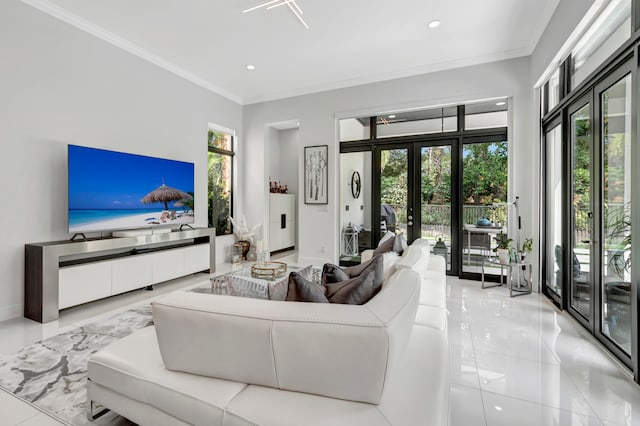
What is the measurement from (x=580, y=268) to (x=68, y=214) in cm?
524

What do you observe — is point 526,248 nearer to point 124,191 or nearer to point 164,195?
point 164,195

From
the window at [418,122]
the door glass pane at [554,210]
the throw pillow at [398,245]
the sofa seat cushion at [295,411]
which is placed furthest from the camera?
the window at [418,122]

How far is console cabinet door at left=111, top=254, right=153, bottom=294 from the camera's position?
351 centimetres

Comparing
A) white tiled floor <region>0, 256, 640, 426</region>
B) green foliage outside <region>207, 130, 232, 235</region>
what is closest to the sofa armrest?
white tiled floor <region>0, 256, 640, 426</region>

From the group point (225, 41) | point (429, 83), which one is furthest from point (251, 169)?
point (429, 83)

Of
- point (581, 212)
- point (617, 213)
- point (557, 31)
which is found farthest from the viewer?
point (557, 31)

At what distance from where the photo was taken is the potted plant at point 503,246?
393 cm

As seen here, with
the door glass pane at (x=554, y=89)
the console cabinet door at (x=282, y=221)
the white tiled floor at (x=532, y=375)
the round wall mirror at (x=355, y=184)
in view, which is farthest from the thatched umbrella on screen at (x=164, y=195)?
the door glass pane at (x=554, y=89)

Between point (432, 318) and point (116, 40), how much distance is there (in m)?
4.74

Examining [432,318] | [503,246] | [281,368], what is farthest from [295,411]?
[503,246]

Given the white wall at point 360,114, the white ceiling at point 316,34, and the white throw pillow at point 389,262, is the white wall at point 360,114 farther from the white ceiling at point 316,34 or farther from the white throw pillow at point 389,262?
the white throw pillow at point 389,262

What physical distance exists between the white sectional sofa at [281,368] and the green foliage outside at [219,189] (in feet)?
14.9

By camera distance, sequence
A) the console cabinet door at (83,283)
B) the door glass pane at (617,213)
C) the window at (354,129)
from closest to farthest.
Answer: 1. the door glass pane at (617,213)
2. the console cabinet door at (83,283)
3. the window at (354,129)

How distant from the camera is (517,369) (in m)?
2.15
